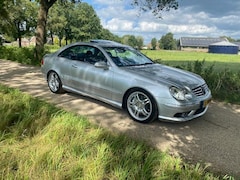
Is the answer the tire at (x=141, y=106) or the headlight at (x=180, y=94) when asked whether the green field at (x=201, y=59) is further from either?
the headlight at (x=180, y=94)

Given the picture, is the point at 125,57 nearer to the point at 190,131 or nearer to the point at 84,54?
the point at 84,54

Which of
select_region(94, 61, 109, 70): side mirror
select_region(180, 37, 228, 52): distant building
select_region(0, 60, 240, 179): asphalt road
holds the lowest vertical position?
select_region(0, 60, 240, 179): asphalt road

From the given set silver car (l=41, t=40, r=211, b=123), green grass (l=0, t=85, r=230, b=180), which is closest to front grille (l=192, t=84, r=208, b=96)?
silver car (l=41, t=40, r=211, b=123)

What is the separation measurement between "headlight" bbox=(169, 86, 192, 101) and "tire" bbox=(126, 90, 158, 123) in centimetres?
40

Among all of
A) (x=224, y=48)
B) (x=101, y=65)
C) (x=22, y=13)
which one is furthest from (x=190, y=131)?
(x=224, y=48)

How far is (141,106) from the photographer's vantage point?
5.05 m

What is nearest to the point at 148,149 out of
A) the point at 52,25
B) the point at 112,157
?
the point at 112,157

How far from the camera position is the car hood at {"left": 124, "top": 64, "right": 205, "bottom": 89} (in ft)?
16.1

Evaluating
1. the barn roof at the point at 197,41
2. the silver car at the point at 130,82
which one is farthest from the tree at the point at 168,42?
the silver car at the point at 130,82

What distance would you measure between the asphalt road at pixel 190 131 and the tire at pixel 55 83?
0.61 feet

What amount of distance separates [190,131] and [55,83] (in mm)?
3945

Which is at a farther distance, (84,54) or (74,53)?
(74,53)

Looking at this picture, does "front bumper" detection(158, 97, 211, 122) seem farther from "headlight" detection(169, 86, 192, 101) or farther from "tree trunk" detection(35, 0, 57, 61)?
"tree trunk" detection(35, 0, 57, 61)

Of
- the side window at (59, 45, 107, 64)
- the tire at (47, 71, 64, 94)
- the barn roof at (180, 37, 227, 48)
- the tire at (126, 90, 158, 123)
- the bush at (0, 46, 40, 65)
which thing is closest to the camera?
the tire at (126, 90, 158, 123)
